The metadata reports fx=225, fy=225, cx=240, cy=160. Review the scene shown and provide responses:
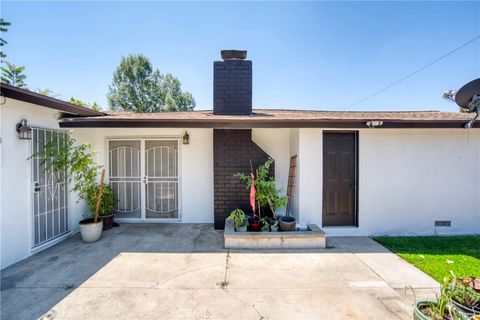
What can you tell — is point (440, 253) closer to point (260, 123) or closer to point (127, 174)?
point (260, 123)

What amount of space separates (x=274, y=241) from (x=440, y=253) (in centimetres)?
322

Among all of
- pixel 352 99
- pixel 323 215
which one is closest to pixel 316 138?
pixel 323 215

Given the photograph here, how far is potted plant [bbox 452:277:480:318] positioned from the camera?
2289 millimetres

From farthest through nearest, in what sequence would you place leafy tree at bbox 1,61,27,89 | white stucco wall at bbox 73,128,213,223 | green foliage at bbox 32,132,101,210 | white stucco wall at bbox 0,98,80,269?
leafy tree at bbox 1,61,27,89 < white stucco wall at bbox 73,128,213,223 < green foliage at bbox 32,132,101,210 < white stucco wall at bbox 0,98,80,269

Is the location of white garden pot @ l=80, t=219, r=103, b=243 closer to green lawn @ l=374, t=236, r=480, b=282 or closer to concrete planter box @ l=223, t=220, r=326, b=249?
concrete planter box @ l=223, t=220, r=326, b=249

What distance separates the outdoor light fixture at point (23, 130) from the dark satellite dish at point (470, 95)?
8184 mm

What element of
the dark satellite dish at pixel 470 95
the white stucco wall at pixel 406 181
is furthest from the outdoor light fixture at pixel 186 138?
the dark satellite dish at pixel 470 95

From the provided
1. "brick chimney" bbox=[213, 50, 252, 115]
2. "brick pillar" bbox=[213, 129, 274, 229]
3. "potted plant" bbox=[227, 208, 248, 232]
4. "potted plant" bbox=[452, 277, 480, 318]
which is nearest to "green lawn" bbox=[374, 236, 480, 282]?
"potted plant" bbox=[452, 277, 480, 318]

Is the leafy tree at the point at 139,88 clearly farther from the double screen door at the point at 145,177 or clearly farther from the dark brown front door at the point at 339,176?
the dark brown front door at the point at 339,176

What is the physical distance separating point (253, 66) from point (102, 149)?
16.8 feet

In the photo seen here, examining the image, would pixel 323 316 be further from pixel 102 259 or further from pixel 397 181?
pixel 397 181

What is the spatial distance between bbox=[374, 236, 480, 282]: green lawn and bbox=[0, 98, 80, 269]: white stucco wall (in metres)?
7.08

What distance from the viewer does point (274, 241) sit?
15.4 ft

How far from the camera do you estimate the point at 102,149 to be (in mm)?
6598
